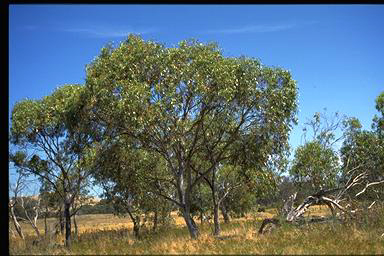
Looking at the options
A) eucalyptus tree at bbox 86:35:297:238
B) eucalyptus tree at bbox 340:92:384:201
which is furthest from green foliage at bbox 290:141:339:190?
eucalyptus tree at bbox 86:35:297:238

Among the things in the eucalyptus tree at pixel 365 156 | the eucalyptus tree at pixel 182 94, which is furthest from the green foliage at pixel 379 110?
the eucalyptus tree at pixel 182 94

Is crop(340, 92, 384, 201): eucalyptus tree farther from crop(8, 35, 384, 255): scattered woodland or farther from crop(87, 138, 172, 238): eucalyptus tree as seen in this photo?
crop(87, 138, 172, 238): eucalyptus tree

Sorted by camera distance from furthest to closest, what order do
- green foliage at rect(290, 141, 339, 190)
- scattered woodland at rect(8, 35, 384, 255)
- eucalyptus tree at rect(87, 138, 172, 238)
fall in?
green foliage at rect(290, 141, 339, 190)
eucalyptus tree at rect(87, 138, 172, 238)
scattered woodland at rect(8, 35, 384, 255)

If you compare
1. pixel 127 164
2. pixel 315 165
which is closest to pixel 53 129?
pixel 127 164

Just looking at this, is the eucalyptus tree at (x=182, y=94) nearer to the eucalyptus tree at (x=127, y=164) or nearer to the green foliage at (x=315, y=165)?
the eucalyptus tree at (x=127, y=164)

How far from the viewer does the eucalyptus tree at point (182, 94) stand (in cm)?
Answer: 1884

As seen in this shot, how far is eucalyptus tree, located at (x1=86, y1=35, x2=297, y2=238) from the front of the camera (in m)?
18.8

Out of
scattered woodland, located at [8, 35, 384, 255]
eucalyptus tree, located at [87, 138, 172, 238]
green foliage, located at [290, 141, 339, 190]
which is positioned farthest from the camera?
green foliage, located at [290, 141, 339, 190]

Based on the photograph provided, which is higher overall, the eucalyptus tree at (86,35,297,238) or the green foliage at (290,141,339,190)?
the eucalyptus tree at (86,35,297,238)

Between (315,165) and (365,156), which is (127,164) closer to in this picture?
(315,165)

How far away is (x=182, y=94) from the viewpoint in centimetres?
1986
